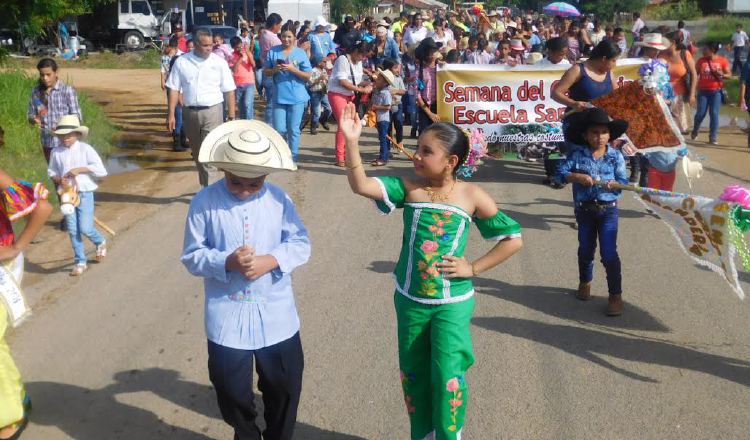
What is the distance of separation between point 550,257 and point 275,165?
4565 mm

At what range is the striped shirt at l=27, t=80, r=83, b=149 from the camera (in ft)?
27.9

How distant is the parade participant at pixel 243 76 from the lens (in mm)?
13188

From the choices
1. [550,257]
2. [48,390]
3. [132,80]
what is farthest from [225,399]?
[132,80]

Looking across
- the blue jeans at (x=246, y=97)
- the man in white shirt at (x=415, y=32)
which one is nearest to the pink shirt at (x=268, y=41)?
the blue jeans at (x=246, y=97)

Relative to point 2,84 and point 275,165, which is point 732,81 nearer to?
point 2,84

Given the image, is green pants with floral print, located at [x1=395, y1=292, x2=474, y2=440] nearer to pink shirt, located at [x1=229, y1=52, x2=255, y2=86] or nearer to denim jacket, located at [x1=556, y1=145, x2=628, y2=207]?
denim jacket, located at [x1=556, y1=145, x2=628, y2=207]

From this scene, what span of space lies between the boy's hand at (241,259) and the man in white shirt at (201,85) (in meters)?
5.79

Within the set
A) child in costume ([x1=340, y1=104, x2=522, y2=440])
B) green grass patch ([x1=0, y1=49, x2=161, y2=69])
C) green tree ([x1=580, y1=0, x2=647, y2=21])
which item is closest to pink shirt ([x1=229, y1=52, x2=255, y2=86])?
child in costume ([x1=340, y1=104, x2=522, y2=440])

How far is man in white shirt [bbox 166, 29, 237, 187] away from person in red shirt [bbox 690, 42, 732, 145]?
27.5 feet

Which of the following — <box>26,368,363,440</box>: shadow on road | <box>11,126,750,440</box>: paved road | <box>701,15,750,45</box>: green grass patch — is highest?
<box>701,15,750,45</box>: green grass patch

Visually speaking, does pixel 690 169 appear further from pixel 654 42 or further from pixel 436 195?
pixel 436 195

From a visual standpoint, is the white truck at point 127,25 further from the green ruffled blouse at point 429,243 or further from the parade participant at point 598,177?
the green ruffled blouse at point 429,243

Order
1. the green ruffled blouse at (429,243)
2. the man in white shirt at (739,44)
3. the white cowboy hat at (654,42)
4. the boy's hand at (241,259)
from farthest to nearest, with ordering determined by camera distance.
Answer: the man in white shirt at (739,44) < the white cowboy hat at (654,42) < the green ruffled blouse at (429,243) < the boy's hand at (241,259)

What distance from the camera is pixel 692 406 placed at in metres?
4.79
